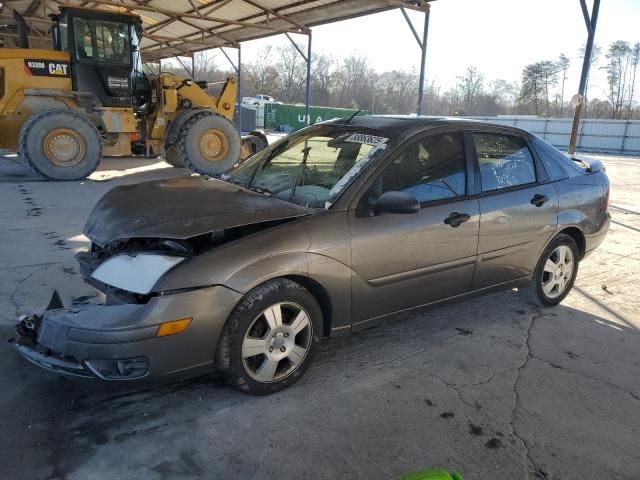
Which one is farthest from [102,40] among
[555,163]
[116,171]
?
[555,163]

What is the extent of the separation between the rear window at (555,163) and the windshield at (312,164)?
170cm

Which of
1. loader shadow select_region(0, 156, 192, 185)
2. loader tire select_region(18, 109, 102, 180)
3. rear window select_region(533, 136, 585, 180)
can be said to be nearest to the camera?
rear window select_region(533, 136, 585, 180)

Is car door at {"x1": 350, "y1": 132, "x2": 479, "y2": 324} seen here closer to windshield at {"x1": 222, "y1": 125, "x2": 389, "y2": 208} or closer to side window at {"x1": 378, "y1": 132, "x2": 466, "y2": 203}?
side window at {"x1": 378, "y1": 132, "x2": 466, "y2": 203}

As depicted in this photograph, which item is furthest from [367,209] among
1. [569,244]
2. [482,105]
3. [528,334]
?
[482,105]

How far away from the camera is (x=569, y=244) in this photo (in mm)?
4535

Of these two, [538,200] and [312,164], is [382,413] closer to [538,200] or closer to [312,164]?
[312,164]

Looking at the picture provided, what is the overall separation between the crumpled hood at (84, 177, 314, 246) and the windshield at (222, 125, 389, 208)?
0.18m

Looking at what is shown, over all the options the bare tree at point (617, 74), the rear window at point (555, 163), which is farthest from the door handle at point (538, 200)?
the bare tree at point (617, 74)

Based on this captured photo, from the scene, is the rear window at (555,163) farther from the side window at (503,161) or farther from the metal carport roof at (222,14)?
the metal carport roof at (222,14)

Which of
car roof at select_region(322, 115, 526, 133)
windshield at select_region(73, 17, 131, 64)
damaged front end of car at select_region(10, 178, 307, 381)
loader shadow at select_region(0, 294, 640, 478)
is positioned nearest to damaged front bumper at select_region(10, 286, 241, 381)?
Answer: damaged front end of car at select_region(10, 178, 307, 381)

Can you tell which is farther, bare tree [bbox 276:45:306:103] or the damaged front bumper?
bare tree [bbox 276:45:306:103]

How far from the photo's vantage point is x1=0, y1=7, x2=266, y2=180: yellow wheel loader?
9.72 m

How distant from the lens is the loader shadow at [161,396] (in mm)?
2486

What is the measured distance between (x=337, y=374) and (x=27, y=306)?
2.60m
